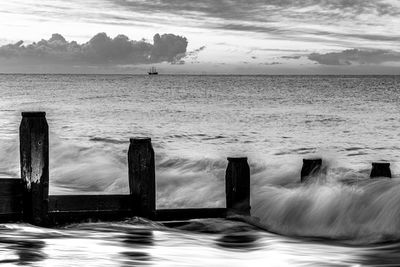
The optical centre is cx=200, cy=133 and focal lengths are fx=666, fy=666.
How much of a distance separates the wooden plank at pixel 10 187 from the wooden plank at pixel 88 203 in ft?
1.44

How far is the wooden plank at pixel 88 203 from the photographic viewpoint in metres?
7.61

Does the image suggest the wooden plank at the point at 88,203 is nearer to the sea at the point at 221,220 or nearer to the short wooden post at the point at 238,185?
the sea at the point at 221,220

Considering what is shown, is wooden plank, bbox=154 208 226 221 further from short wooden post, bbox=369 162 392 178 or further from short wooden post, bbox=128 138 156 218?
short wooden post, bbox=369 162 392 178

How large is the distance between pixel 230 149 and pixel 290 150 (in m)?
2.55

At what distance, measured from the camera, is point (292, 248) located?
25.4 feet

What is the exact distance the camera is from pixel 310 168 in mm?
10156

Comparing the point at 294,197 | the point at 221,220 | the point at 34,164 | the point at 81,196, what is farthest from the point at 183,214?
the point at 294,197

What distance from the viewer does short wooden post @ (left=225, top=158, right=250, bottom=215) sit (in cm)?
846

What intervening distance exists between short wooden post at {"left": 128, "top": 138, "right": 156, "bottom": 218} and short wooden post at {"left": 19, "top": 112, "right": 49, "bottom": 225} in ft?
3.41

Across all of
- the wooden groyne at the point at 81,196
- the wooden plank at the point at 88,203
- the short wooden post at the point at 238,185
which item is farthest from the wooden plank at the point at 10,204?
the short wooden post at the point at 238,185

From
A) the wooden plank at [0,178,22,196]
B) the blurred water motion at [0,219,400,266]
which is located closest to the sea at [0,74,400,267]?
the blurred water motion at [0,219,400,266]

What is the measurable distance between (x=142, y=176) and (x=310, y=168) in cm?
332

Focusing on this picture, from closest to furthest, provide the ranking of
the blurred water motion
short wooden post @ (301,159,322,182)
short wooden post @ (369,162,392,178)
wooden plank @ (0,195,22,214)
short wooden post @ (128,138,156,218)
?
the blurred water motion < wooden plank @ (0,195,22,214) < short wooden post @ (128,138,156,218) < short wooden post @ (369,162,392,178) < short wooden post @ (301,159,322,182)

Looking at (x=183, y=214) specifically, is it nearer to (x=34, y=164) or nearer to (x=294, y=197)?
(x=34, y=164)
